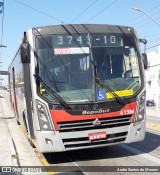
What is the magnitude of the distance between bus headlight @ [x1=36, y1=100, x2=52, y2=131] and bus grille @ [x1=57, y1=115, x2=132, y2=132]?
25 cm

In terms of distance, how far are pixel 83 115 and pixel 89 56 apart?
1398 mm

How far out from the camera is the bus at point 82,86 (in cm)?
Answer: 762

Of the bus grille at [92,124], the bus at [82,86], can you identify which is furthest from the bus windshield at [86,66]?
the bus grille at [92,124]

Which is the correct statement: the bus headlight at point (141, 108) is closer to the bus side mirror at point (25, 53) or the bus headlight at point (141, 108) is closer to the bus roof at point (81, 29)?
the bus roof at point (81, 29)

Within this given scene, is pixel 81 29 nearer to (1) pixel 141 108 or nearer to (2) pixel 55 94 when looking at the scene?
(2) pixel 55 94

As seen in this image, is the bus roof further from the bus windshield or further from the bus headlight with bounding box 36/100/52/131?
the bus headlight with bounding box 36/100/52/131

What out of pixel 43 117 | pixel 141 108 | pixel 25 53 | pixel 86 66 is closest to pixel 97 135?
pixel 43 117

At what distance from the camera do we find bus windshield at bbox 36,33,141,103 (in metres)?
7.84

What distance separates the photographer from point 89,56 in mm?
8102

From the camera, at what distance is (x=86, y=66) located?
8.02 metres

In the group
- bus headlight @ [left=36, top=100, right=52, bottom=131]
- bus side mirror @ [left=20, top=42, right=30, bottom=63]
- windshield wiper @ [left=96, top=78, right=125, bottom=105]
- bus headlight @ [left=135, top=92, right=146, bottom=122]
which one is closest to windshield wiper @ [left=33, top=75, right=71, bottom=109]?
bus headlight @ [left=36, top=100, right=52, bottom=131]

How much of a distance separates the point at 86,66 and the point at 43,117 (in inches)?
59.5

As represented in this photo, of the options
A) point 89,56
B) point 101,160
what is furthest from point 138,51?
point 101,160

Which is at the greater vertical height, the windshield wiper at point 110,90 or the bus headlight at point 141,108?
the windshield wiper at point 110,90
